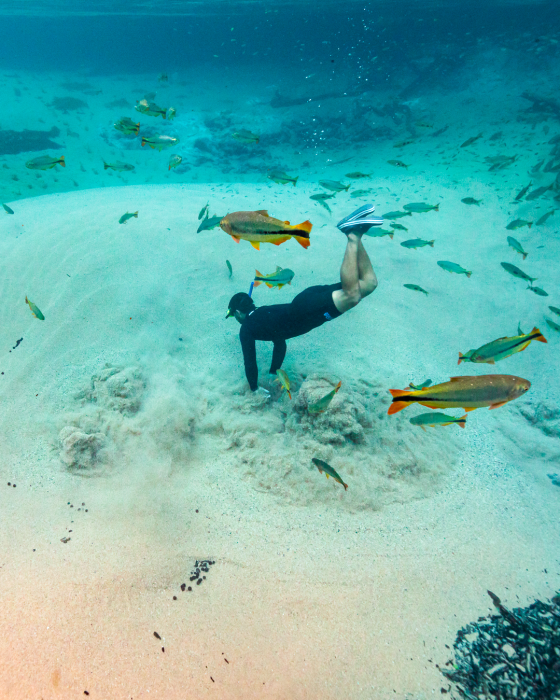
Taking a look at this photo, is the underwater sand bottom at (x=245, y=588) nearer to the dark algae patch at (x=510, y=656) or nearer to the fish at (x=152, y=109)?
the dark algae patch at (x=510, y=656)

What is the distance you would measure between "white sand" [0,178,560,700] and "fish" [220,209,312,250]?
1938mm

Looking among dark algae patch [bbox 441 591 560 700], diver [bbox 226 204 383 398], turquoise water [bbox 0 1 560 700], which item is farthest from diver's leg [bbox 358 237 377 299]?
dark algae patch [bbox 441 591 560 700]

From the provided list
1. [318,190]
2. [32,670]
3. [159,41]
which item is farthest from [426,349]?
A: [159,41]

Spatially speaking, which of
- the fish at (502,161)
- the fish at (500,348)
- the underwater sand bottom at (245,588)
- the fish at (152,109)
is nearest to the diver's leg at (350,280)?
the fish at (500,348)

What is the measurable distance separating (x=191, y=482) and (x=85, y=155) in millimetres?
24228

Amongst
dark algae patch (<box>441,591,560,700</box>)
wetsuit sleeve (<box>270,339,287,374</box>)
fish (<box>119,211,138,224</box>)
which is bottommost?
dark algae patch (<box>441,591,560,700</box>)

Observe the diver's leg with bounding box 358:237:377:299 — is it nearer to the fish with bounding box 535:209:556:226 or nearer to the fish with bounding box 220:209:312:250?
the fish with bounding box 220:209:312:250

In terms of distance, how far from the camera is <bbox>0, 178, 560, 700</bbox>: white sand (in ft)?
6.83

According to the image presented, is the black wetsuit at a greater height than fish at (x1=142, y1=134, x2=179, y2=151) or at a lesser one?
lesser

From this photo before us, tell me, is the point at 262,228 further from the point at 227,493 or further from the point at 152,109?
the point at 152,109

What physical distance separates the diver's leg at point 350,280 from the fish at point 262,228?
1.29 m

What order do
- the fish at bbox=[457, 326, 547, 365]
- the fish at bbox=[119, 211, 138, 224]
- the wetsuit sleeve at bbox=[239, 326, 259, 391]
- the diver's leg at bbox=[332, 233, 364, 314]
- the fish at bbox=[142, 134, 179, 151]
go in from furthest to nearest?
the fish at bbox=[119, 211, 138, 224], the fish at bbox=[142, 134, 179, 151], the wetsuit sleeve at bbox=[239, 326, 259, 391], the diver's leg at bbox=[332, 233, 364, 314], the fish at bbox=[457, 326, 547, 365]

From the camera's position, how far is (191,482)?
323 cm

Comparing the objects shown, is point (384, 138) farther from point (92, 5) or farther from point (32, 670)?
point (92, 5)
